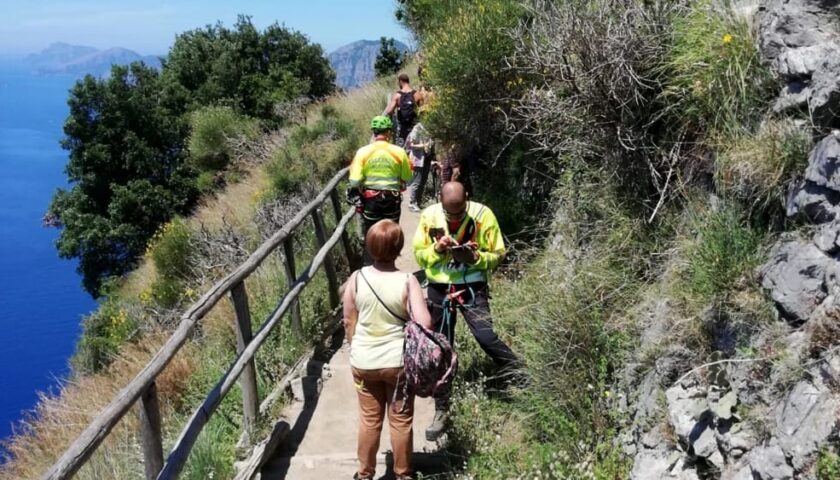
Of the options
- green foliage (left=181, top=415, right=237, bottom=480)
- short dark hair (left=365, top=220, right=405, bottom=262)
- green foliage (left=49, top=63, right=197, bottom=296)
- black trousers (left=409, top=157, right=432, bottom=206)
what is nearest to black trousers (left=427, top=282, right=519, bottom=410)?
short dark hair (left=365, top=220, right=405, bottom=262)

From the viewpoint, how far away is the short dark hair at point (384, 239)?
386cm

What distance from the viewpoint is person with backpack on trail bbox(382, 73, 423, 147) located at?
11.2 metres

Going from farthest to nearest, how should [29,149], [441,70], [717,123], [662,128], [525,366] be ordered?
[29,149] < [441,70] < [662,128] < [525,366] < [717,123]

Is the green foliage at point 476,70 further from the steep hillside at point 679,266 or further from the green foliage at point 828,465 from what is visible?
the green foliage at point 828,465

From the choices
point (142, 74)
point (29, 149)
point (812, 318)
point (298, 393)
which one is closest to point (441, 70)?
point (298, 393)

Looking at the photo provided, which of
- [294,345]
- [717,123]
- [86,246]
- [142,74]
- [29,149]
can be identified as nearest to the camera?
[717,123]

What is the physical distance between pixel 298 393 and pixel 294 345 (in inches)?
28.2

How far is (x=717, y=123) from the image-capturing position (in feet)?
14.9

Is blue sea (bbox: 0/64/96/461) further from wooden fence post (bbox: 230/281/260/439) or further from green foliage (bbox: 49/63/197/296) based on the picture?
wooden fence post (bbox: 230/281/260/439)

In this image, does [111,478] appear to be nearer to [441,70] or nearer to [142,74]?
[441,70]

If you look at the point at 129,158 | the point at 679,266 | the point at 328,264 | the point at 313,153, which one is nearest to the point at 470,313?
the point at 679,266

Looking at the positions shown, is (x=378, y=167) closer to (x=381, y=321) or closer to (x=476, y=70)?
(x=476, y=70)

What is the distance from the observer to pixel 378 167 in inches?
267

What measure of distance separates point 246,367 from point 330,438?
831mm
